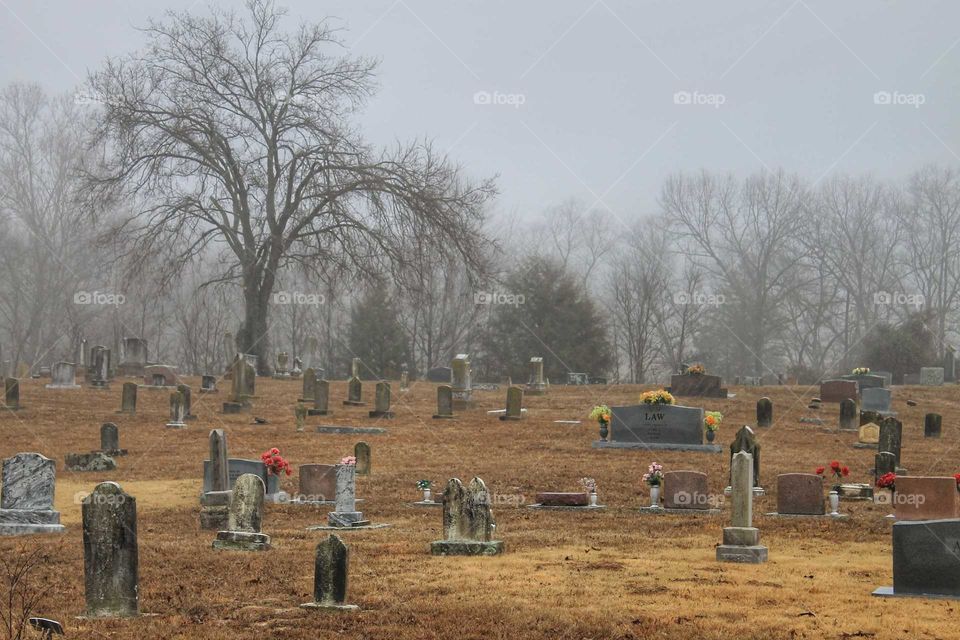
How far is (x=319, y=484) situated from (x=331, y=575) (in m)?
9.18

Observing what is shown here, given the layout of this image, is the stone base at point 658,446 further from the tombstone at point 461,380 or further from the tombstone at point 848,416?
the tombstone at point 461,380

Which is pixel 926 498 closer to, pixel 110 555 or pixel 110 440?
pixel 110 555

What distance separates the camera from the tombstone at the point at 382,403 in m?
35.6

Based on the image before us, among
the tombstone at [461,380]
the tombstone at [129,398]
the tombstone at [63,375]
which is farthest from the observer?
the tombstone at [63,375]

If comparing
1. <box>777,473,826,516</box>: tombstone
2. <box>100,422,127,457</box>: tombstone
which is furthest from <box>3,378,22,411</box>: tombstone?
<box>777,473,826,516</box>: tombstone

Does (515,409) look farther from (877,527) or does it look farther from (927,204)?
(927,204)

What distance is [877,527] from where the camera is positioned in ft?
57.0

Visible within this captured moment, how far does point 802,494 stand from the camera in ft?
61.5

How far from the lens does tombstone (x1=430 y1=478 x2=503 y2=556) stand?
48.0 ft

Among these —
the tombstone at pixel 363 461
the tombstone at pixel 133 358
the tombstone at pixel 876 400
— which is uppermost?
the tombstone at pixel 133 358

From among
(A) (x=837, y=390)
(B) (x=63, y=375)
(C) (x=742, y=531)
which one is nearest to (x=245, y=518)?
(C) (x=742, y=531)

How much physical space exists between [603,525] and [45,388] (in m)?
27.7

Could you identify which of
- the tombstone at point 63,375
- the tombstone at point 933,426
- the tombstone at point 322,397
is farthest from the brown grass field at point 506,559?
the tombstone at point 63,375

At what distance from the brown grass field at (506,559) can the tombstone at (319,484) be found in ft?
2.35
